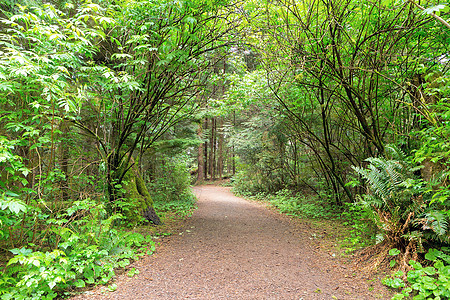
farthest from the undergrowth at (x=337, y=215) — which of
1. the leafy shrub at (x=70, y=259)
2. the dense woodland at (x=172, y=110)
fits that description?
the leafy shrub at (x=70, y=259)

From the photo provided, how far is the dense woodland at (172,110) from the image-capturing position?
2814mm

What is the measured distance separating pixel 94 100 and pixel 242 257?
4.53m

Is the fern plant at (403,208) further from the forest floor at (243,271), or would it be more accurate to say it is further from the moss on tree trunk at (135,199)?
the moss on tree trunk at (135,199)

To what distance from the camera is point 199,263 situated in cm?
385

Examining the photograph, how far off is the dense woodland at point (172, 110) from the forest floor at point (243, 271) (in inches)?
15.3

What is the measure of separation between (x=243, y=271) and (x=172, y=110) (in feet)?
17.0

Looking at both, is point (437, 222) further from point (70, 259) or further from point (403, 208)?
point (70, 259)

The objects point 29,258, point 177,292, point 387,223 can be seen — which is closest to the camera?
point 29,258

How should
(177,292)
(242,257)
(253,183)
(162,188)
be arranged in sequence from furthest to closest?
(253,183) < (162,188) < (242,257) < (177,292)

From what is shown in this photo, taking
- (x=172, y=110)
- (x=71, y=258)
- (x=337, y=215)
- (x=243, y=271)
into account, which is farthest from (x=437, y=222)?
(x=172, y=110)

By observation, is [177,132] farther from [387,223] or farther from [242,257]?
[387,223]

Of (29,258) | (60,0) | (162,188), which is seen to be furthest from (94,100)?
(162,188)

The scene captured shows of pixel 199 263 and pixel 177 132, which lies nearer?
pixel 199 263

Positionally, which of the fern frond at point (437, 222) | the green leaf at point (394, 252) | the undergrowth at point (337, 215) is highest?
the fern frond at point (437, 222)
